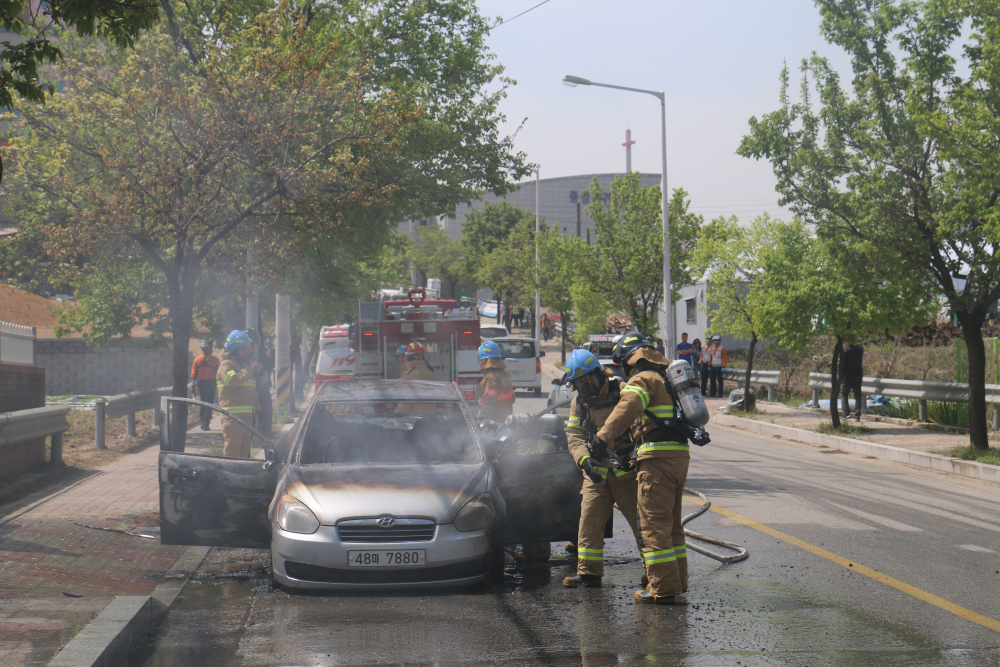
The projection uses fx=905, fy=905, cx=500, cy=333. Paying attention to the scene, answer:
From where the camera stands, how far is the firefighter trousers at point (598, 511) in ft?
21.2

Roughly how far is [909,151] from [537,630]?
39.1 ft

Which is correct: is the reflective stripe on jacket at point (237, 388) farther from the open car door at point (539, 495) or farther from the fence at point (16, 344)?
the open car door at point (539, 495)

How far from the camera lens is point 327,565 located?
578 cm

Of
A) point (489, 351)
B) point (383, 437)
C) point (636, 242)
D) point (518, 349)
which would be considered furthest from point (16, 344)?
point (636, 242)

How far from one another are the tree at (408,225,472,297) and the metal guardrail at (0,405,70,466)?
63163mm

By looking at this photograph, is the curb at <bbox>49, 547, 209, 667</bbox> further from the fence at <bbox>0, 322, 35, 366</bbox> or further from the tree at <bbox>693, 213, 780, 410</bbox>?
the tree at <bbox>693, 213, 780, 410</bbox>

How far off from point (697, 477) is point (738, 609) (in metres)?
6.36

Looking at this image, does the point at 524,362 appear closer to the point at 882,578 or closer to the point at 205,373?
the point at 205,373

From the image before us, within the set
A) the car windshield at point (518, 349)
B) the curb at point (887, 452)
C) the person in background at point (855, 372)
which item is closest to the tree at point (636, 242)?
the car windshield at point (518, 349)

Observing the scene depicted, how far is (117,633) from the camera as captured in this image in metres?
4.82

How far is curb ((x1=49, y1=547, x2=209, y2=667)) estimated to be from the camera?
4487 millimetres

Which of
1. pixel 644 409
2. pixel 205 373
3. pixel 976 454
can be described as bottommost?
pixel 976 454

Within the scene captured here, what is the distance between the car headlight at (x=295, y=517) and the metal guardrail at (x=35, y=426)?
537 cm

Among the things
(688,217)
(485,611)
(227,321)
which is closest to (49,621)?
(485,611)
